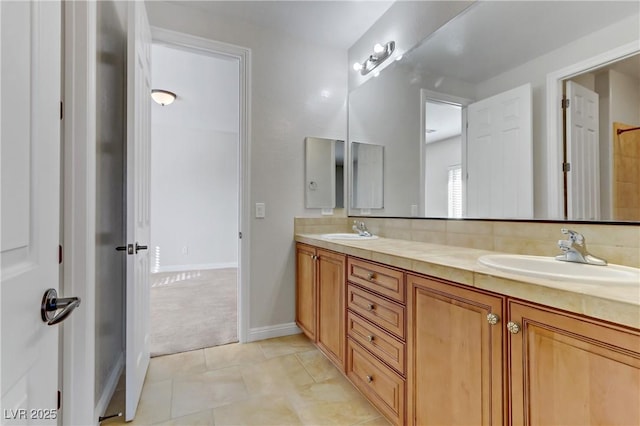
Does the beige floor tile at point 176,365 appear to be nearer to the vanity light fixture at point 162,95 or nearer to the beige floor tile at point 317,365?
the beige floor tile at point 317,365

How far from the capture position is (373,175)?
251 cm

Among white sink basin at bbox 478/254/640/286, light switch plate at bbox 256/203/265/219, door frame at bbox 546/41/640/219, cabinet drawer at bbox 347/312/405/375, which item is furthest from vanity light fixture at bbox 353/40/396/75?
cabinet drawer at bbox 347/312/405/375

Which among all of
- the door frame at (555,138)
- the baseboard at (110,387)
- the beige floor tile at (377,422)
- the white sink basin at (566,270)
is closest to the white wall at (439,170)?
the door frame at (555,138)

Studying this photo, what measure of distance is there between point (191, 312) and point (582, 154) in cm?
324

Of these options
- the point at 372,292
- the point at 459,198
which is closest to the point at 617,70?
the point at 459,198

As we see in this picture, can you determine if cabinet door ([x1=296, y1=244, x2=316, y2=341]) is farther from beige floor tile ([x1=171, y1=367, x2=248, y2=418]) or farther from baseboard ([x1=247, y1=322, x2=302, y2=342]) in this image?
beige floor tile ([x1=171, y1=367, x2=248, y2=418])

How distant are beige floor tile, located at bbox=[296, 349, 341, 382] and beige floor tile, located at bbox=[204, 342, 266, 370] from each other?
297mm

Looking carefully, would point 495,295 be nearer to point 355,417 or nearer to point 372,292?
point 372,292

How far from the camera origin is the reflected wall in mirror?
2432 millimetres

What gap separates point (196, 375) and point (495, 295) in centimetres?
181

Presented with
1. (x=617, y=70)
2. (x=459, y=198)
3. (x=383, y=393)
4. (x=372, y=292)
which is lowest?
(x=383, y=393)

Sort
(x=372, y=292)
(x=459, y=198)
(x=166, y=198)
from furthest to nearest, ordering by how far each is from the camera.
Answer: (x=166, y=198) < (x=459, y=198) < (x=372, y=292)

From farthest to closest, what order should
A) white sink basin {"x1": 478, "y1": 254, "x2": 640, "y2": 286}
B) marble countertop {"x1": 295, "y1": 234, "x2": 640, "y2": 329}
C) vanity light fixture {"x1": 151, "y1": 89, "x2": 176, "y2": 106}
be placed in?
vanity light fixture {"x1": 151, "y1": 89, "x2": 176, "y2": 106} → white sink basin {"x1": 478, "y1": 254, "x2": 640, "y2": 286} → marble countertop {"x1": 295, "y1": 234, "x2": 640, "y2": 329}

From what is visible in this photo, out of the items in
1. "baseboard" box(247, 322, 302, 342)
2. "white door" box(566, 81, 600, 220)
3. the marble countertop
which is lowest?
"baseboard" box(247, 322, 302, 342)
